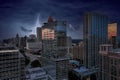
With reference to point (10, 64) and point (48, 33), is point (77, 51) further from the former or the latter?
point (10, 64)

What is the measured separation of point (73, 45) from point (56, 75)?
9128 mm

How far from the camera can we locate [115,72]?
232 inches

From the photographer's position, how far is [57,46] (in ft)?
29.4

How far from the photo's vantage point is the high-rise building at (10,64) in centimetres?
527

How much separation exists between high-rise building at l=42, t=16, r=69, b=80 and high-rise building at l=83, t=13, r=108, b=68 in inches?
181

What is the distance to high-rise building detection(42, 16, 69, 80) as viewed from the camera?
811cm

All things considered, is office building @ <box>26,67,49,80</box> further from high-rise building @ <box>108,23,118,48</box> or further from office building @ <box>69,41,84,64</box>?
high-rise building @ <box>108,23,118,48</box>

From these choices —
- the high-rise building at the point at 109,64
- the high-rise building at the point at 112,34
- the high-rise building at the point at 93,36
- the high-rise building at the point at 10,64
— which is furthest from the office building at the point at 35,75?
the high-rise building at the point at 112,34

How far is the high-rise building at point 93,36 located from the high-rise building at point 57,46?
15.1 ft

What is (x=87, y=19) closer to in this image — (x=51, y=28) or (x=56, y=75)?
(x=51, y=28)

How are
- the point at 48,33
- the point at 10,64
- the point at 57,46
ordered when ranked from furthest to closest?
the point at 48,33 < the point at 57,46 < the point at 10,64

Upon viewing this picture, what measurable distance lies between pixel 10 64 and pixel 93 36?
32.5 feet

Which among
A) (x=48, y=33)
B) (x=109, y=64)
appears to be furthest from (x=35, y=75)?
(x=109, y=64)

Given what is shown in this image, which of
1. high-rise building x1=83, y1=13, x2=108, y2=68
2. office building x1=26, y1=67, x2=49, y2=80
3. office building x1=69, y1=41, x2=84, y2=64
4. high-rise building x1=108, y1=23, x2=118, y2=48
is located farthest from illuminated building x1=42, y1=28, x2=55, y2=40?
high-rise building x1=108, y1=23, x2=118, y2=48
